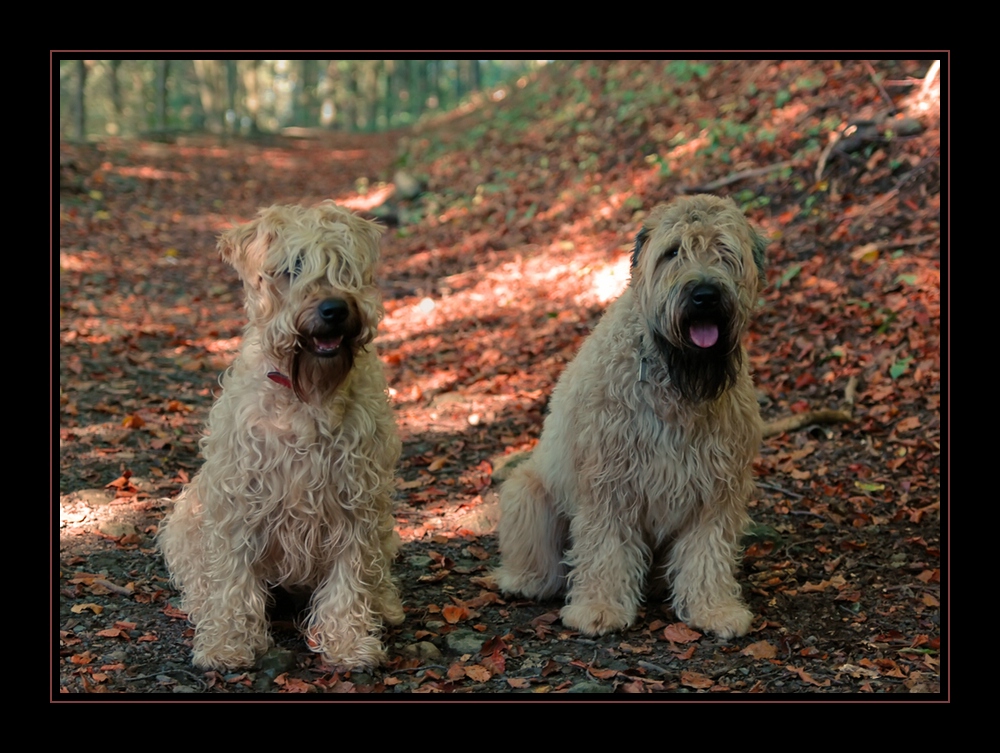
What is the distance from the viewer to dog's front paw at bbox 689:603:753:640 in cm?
468

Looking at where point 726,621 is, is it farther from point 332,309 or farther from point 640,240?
point 332,309

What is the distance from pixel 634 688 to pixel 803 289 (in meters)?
5.90

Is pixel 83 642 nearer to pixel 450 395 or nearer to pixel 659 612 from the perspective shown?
pixel 659 612

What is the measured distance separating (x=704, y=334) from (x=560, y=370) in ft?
15.3

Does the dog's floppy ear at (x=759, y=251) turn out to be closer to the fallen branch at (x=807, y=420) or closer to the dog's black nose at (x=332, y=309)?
the dog's black nose at (x=332, y=309)

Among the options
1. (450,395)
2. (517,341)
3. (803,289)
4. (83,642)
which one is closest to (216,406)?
(83,642)

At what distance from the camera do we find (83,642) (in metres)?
4.39

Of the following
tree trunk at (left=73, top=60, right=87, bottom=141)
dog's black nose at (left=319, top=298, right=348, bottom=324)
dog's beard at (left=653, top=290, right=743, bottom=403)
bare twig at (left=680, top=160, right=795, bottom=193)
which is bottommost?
dog's beard at (left=653, top=290, right=743, bottom=403)

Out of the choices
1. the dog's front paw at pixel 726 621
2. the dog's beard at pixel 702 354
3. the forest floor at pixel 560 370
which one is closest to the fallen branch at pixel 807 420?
the forest floor at pixel 560 370

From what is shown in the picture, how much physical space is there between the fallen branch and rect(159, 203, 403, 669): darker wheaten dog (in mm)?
3924

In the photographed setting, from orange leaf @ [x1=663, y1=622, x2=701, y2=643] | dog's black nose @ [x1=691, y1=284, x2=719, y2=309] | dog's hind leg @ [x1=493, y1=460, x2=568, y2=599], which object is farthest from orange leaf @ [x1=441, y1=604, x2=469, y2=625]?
dog's black nose @ [x1=691, y1=284, x2=719, y2=309]

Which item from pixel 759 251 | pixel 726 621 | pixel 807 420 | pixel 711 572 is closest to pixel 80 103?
pixel 807 420

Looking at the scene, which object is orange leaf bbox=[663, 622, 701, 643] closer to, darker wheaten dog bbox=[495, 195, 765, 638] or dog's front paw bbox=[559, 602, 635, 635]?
darker wheaten dog bbox=[495, 195, 765, 638]

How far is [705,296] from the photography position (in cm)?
427
